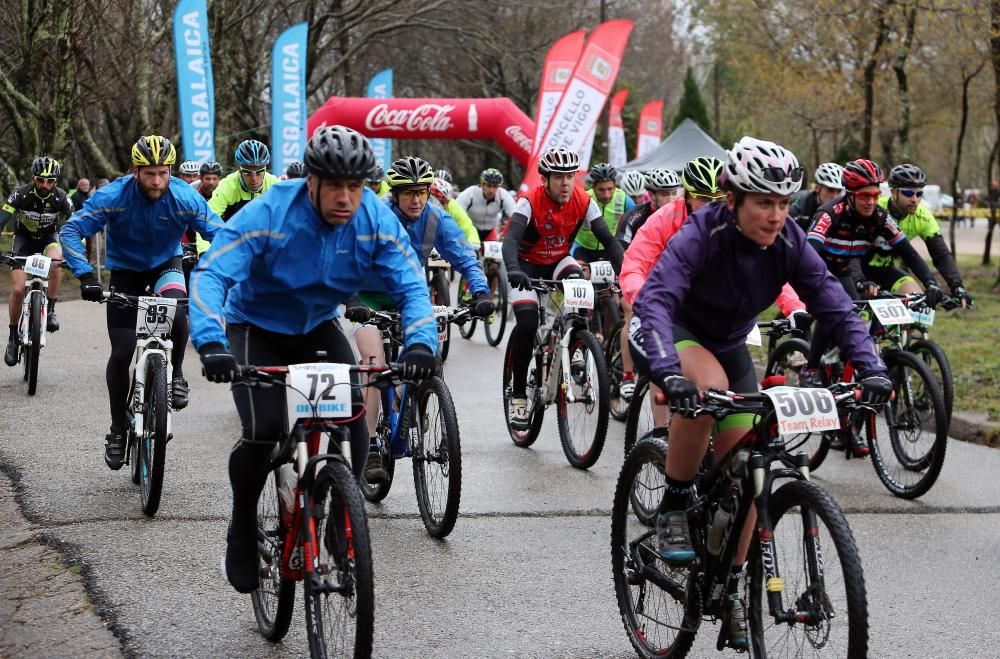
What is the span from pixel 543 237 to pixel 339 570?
17.4 ft

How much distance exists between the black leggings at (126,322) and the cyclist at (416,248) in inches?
46.3

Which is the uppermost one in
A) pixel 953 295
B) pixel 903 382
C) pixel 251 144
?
pixel 251 144

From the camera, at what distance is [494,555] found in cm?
623

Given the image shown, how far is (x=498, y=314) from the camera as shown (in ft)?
55.2

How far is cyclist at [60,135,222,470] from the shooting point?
7594 mm

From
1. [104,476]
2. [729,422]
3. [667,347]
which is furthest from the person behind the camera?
[104,476]

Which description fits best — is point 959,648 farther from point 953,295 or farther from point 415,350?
point 953,295

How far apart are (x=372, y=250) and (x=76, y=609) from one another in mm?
1973

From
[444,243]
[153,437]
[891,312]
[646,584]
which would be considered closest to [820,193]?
[891,312]

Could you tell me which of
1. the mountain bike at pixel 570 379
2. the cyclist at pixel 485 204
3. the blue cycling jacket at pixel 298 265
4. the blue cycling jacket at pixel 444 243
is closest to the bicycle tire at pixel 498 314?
the cyclist at pixel 485 204

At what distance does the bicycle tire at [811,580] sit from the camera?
372 centimetres

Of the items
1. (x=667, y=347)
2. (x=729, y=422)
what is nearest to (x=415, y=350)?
(x=667, y=347)

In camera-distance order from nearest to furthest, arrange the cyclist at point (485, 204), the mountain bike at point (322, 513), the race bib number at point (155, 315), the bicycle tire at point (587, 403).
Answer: the mountain bike at point (322, 513)
the race bib number at point (155, 315)
the bicycle tire at point (587, 403)
the cyclist at point (485, 204)

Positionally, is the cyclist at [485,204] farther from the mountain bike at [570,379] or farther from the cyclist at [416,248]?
the cyclist at [416,248]
